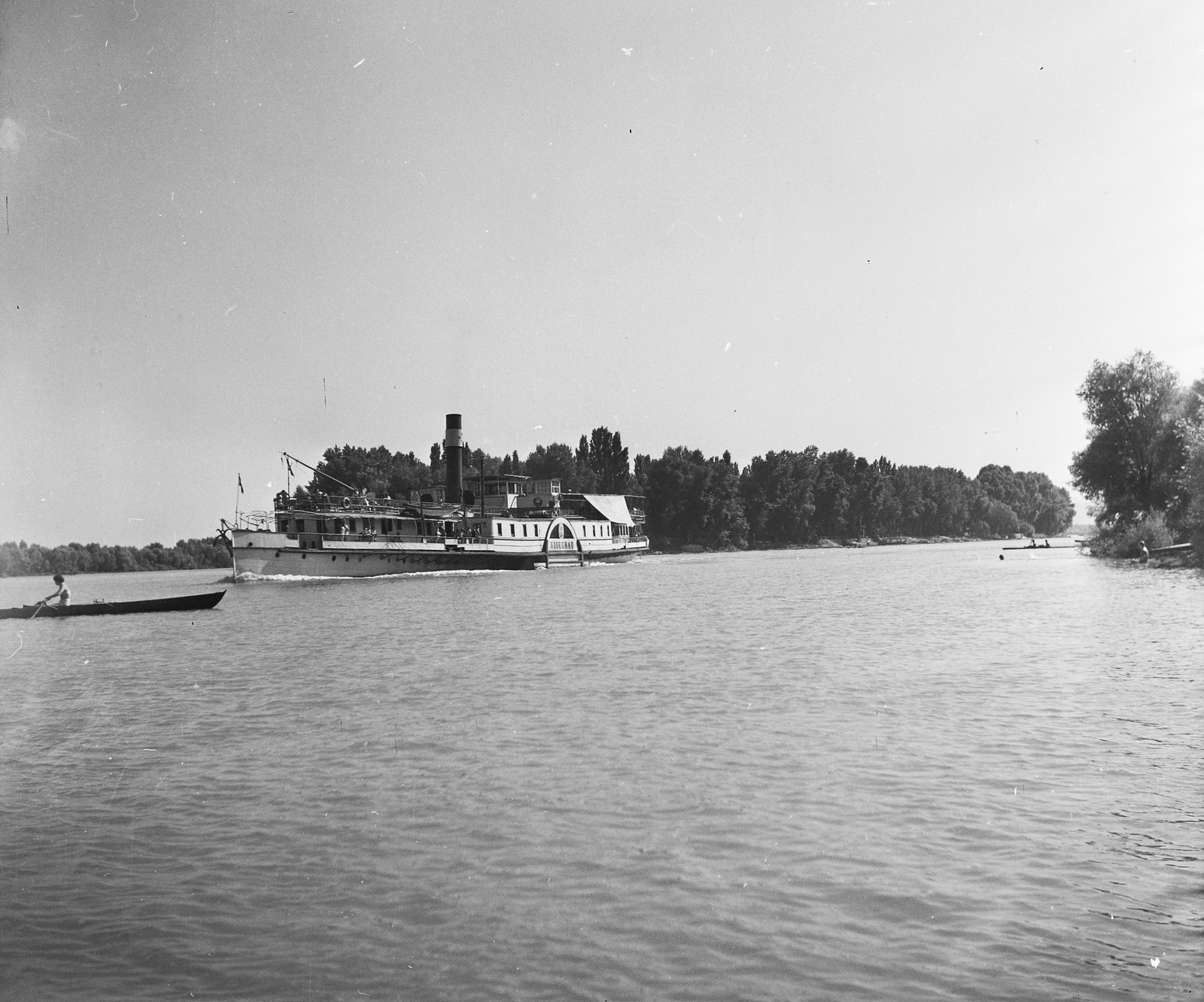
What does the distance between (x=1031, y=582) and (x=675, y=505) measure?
4338 inches

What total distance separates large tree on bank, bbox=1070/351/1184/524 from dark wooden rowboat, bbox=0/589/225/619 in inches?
2168

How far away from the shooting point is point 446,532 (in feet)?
258

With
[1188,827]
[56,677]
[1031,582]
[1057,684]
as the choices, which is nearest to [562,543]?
[1031,582]

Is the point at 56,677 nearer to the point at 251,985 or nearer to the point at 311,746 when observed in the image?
the point at 311,746

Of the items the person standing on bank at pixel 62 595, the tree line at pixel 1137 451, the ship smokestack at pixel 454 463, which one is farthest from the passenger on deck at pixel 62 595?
Answer: the tree line at pixel 1137 451

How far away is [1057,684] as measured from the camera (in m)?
18.0

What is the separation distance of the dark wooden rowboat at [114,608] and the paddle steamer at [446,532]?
2128 centimetres

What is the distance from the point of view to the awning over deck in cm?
9831

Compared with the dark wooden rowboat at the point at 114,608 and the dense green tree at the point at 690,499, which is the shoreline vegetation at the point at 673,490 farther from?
the dark wooden rowboat at the point at 114,608

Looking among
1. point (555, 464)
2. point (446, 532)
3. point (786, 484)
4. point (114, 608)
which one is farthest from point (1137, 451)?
point (786, 484)

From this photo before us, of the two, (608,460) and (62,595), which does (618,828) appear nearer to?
(62,595)

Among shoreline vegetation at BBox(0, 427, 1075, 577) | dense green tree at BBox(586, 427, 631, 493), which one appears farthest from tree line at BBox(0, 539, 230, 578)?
dense green tree at BBox(586, 427, 631, 493)

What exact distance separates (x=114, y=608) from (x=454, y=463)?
146 ft

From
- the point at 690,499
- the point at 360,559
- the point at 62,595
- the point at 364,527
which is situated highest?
the point at 690,499
